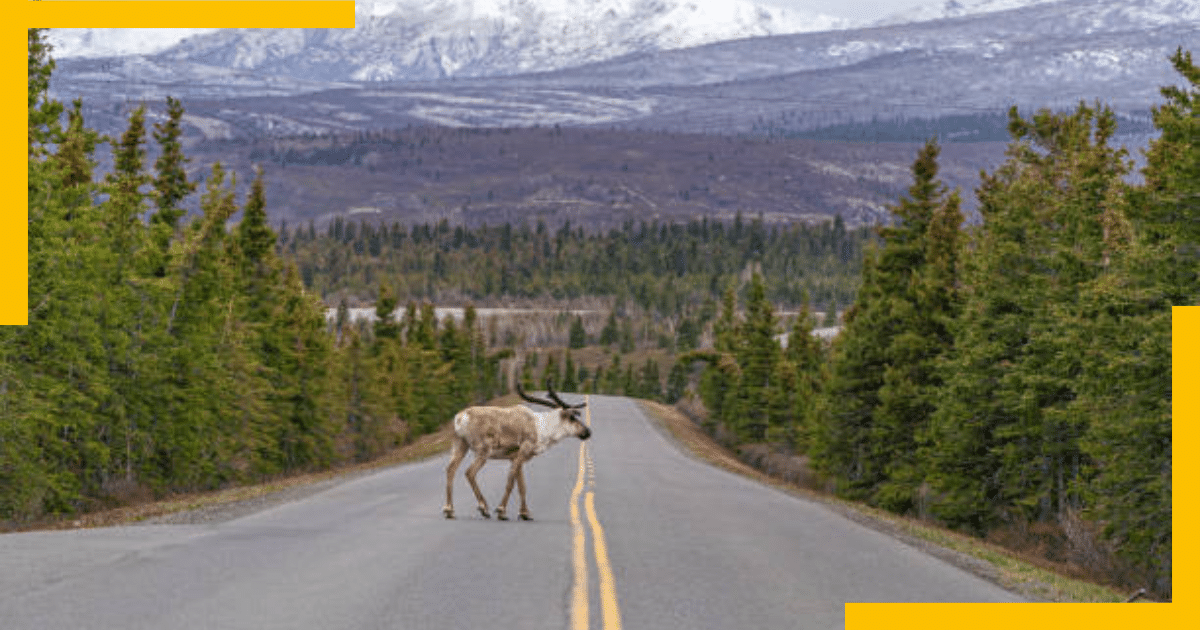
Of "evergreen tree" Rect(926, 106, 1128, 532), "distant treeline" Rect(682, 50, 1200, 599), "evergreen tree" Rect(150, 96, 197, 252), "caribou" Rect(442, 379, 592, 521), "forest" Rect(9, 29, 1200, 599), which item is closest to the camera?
"caribou" Rect(442, 379, 592, 521)

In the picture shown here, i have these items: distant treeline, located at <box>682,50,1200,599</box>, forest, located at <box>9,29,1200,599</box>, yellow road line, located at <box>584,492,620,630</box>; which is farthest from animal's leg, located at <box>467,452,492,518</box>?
distant treeline, located at <box>682,50,1200,599</box>

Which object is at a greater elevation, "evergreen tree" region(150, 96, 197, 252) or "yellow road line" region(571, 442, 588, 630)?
"evergreen tree" region(150, 96, 197, 252)

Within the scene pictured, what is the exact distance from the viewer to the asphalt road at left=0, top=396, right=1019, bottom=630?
975 centimetres

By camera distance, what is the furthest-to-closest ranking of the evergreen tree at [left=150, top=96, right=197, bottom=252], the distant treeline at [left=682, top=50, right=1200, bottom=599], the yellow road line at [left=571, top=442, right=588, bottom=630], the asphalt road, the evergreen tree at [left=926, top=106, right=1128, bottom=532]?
the evergreen tree at [left=150, top=96, right=197, bottom=252] < the evergreen tree at [left=926, top=106, right=1128, bottom=532] < the distant treeline at [left=682, top=50, right=1200, bottom=599] < the yellow road line at [left=571, top=442, right=588, bottom=630] < the asphalt road

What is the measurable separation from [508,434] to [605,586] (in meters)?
6.22

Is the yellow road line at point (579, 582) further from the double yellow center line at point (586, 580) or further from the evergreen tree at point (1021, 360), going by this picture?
the evergreen tree at point (1021, 360)

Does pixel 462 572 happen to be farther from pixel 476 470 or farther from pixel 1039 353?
pixel 1039 353

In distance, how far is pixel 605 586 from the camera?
11.6m

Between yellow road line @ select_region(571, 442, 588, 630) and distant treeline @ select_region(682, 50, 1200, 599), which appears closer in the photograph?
yellow road line @ select_region(571, 442, 588, 630)

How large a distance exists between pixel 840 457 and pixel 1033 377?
2120 cm

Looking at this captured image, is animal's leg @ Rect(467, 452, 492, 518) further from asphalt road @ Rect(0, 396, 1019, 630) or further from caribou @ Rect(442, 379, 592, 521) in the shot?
asphalt road @ Rect(0, 396, 1019, 630)

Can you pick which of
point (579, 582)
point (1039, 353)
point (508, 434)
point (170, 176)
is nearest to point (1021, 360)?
point (1039, 353)

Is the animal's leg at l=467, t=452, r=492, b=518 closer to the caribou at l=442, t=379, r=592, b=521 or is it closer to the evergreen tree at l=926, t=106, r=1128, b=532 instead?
the caribou at l=442, t=379, r=592, b=521

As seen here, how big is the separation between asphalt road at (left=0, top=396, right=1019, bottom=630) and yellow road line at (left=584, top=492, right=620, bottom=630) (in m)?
0.05
